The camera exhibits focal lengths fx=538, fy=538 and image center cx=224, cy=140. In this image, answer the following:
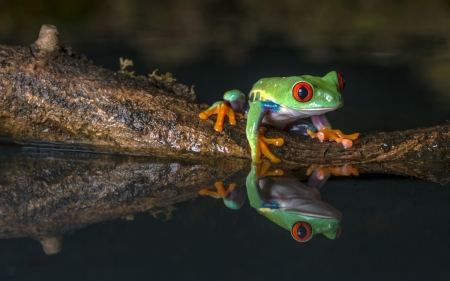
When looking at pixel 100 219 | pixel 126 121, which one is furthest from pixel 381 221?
pixel 126 121

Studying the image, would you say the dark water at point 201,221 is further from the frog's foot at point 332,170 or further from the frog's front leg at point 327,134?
the frog's front leg at point 327,134

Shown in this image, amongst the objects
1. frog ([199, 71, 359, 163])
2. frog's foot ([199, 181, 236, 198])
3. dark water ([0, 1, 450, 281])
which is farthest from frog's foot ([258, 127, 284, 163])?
frog's foot ([199, 181, 236, 198])

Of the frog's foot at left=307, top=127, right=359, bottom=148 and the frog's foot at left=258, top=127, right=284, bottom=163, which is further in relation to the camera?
the frog's foot at left=307, top=127, right=359, bottom=148

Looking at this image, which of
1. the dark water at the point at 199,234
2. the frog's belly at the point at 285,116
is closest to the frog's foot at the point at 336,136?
the frog's belly at the point at 285,116

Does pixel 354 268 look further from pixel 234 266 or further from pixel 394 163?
pixel 394 163

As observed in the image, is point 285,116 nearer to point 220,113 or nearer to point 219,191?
point 220,113

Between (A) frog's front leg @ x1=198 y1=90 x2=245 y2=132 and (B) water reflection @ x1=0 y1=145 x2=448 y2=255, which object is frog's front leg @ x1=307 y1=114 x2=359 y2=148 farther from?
(A) frog's front leg @ x1=198 y1=90 x2=245 y2=132

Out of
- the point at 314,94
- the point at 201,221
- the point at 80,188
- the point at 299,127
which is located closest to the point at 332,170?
the point at 314,94
